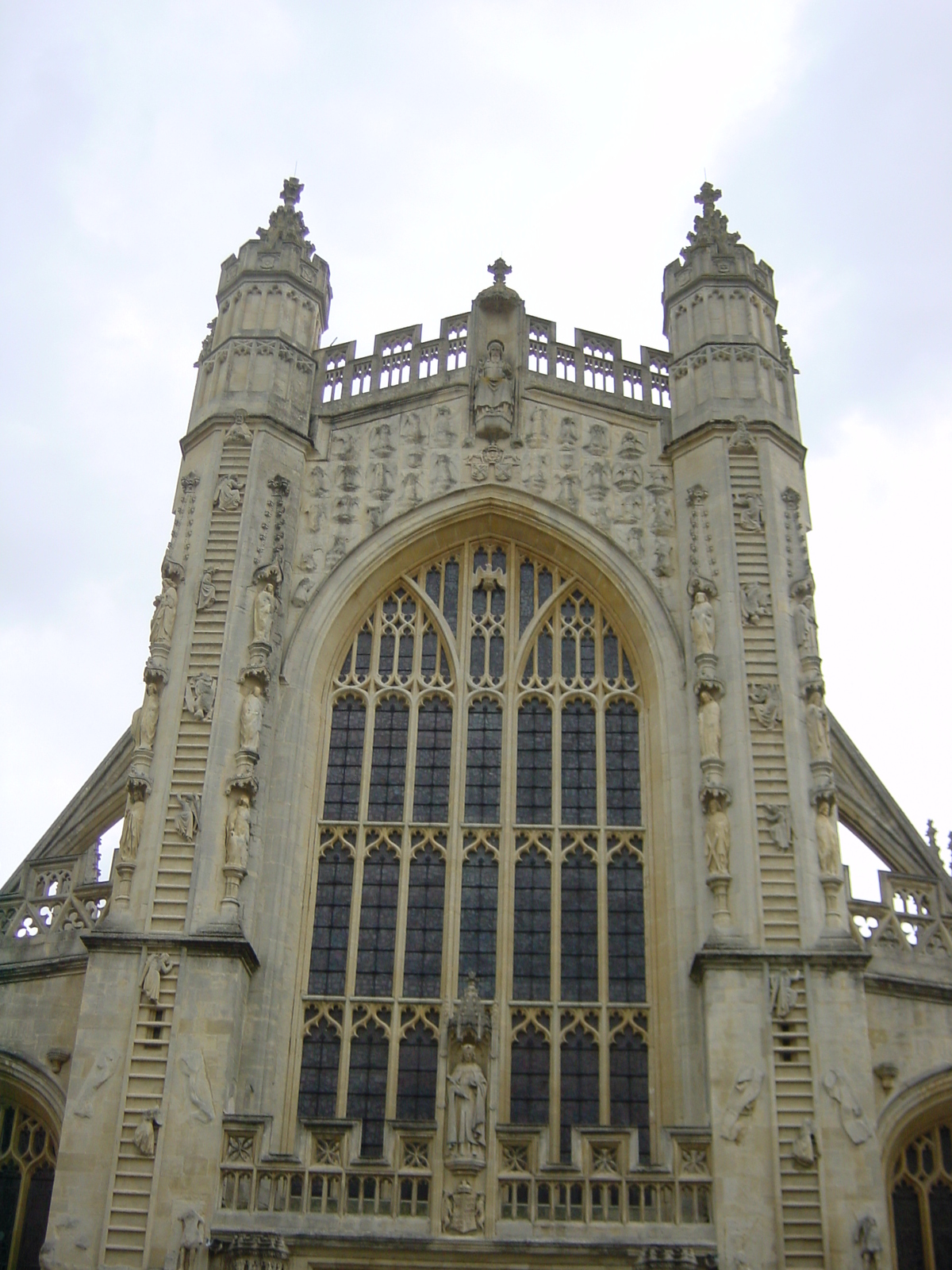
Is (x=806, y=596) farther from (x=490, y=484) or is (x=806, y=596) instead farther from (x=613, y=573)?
(x=490, y=484)

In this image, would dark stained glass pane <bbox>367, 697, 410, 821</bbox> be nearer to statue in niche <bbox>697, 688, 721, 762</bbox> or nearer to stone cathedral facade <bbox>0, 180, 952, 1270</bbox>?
stone cathedral facade <bbox>0, 180, 952, 1270</bbox>

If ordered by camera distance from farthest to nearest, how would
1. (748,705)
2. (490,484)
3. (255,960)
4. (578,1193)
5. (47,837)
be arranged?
(490,484)
(47,837)
(748,705)
(255,960)
(578,1193)

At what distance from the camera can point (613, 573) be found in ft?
67.4

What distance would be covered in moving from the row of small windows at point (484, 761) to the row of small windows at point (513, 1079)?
2.86 m

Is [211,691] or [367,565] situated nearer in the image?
[211,691]

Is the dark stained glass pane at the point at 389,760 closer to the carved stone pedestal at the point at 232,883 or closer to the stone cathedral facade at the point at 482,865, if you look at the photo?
the stone cathedral facade at the point at 482,865

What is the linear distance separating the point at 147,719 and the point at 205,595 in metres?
1.99

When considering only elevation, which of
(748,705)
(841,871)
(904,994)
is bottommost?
(904,994)

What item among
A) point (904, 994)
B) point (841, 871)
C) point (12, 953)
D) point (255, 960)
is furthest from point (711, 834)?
point (12, 953)

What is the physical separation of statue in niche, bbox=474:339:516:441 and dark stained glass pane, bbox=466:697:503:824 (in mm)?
4297

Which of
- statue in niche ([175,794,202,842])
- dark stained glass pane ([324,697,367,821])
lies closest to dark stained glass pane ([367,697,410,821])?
dark stained glass pane ([324,697,367,821])

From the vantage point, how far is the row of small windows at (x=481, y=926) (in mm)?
18109

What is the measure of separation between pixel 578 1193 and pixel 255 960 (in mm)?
4610

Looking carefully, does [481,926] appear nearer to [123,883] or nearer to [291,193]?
[123,883]
